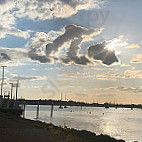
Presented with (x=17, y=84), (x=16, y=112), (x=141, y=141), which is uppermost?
(x=17, y=84)

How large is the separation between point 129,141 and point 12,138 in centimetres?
4911

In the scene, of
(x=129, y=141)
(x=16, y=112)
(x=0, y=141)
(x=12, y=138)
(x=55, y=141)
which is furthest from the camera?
(x=16, y=112)

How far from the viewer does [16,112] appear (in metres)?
81.7

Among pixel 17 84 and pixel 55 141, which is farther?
pixel 17 84

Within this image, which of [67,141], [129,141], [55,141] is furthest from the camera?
[129,141]

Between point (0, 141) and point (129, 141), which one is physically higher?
point (0, 141)

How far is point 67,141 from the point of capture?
85.5 feet

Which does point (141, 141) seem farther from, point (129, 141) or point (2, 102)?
point (2, 102)

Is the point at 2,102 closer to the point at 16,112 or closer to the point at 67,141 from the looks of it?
the point at 16,112

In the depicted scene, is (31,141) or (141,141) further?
→ (141,141)

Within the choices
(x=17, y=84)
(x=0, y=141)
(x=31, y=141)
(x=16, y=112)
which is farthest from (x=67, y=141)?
(x=17, y=84)

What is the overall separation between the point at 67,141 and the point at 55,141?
1.95 meters

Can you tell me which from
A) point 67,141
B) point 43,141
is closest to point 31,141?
point 43,141

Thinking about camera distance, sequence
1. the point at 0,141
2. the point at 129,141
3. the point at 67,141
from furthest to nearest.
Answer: the point at 129,141
the point at 67,141
the point at 0,141
